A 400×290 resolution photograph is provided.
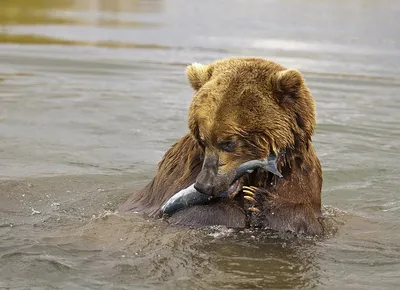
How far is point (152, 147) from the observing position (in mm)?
9828

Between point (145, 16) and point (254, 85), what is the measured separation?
1893cm

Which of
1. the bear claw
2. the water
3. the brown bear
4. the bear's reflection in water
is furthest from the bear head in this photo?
the water

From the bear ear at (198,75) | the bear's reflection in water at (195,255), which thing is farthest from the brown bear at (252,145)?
the bear's reflection in water at (195,255)

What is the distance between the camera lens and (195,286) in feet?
16.7

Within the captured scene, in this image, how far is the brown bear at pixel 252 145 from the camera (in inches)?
221

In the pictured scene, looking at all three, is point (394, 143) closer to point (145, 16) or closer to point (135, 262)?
point (135, 262)

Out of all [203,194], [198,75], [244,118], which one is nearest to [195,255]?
[203,194]

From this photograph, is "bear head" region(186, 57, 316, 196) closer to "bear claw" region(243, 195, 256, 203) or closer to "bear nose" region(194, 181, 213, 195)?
"bear nose" region(194, 181, 213, 195)

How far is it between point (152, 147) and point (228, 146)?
4.25 metres

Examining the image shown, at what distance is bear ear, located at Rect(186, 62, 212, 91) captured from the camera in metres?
5.97

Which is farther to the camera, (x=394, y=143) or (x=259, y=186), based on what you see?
(x=394, y=143)

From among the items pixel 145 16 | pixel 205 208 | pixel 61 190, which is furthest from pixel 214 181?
pixel 145 16

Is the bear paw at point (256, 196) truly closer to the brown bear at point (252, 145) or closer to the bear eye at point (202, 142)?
the brown bear at point (252, 145)

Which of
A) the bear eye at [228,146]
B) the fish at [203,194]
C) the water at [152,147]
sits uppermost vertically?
the bear eye at [228,146]
